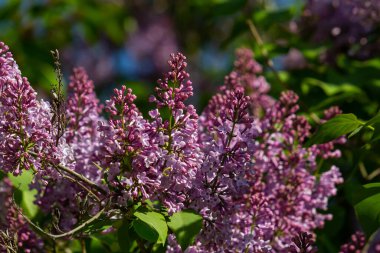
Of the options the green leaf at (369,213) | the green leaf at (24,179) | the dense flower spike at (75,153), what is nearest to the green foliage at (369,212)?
the green leaf at (369,213)

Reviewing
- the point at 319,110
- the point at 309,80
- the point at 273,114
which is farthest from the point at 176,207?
the point at 309,80

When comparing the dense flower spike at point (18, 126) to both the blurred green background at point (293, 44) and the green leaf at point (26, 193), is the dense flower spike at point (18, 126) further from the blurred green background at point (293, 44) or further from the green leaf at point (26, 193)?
the blurred green background at point (293, 44)

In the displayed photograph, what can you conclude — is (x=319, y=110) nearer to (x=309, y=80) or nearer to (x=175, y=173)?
(x=309, y=80)

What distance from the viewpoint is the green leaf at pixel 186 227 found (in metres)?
2.02

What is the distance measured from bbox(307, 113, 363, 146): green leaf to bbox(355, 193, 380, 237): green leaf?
0.31 meters

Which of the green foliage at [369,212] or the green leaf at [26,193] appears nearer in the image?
the green foliage at [369,212]

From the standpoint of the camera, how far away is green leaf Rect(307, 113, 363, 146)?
233 cm

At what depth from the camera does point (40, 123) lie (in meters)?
2.22

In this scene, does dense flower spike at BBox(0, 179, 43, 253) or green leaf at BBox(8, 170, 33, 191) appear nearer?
dense flower spike at BBox(0, 179, 43, 253)

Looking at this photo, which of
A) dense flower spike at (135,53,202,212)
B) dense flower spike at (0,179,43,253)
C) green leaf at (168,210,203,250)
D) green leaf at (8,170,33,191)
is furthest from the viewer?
green leaf at (8,170,33,191)

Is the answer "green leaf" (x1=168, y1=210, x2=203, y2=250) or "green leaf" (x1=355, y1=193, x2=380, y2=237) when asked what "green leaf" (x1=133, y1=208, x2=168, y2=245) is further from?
"green leaf" (x1=355, y1=193, x2=380, y2=237)

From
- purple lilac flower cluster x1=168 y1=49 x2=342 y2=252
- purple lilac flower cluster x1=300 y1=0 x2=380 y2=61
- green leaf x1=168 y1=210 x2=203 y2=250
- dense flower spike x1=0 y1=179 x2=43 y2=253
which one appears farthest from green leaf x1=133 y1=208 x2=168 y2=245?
purple lilac flower cluster x1=300 y1=0 x2=380 y2=61

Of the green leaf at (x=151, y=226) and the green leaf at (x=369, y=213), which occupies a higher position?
the green leaf at (x=369, y=213)

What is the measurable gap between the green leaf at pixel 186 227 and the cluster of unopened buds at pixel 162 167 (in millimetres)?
72
